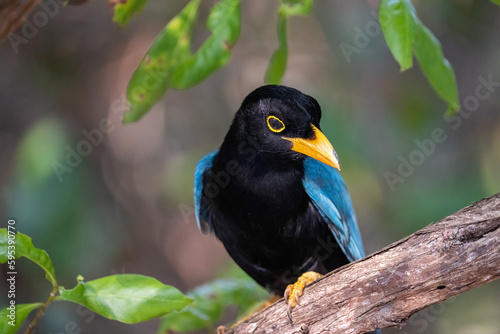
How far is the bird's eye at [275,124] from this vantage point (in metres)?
3.45

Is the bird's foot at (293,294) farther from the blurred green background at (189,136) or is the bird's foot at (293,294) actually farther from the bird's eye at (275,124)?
the blurred green background at (189,136)

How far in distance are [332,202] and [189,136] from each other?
11.0ft

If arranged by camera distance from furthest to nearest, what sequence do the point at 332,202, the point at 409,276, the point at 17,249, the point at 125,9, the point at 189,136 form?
the point at 189,136
the point at 332,202
the point at 125,9
the point at 409,276
the point at 17,249

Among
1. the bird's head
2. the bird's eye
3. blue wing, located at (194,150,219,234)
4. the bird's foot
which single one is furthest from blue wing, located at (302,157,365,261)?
blue wing, located at (194,150,219,234)

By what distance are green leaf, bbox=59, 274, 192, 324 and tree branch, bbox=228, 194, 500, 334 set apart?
684mm

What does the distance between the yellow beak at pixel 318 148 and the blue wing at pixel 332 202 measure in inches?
10.8

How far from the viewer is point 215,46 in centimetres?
301

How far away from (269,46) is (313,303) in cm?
439

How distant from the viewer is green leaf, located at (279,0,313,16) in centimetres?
270

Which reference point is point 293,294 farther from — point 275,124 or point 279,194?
point 275,124

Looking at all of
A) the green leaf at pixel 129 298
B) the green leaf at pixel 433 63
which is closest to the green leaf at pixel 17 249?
the green leaf at pixel 129 298

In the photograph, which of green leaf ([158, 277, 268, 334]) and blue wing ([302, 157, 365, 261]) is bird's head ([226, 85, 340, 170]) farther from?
green leaf ([158, 277, 268, 334])

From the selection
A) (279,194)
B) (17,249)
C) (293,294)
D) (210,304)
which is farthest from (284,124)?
(17,249)

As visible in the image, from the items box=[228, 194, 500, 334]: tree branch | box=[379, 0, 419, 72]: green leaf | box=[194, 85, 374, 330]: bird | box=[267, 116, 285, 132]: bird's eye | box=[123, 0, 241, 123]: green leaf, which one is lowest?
box=[228, 194, 500, 334]: tree branch
